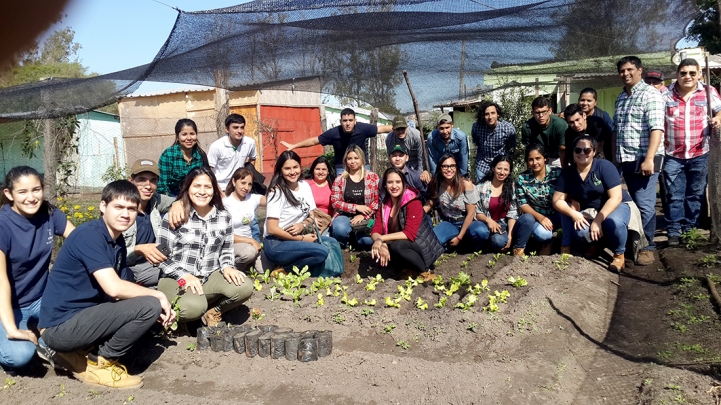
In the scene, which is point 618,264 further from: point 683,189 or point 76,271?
point 76,271

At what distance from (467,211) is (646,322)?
225 cm

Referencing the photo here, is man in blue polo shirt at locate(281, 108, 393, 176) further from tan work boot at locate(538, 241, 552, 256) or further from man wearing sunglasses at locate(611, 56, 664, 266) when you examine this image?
man wearing sunglasses at locate(611, 56, 664, 266)

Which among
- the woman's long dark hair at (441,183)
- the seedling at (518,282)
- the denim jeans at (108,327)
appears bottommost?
the seedling at (518,282)

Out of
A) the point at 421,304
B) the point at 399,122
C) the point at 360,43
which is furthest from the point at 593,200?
the point at 360,43

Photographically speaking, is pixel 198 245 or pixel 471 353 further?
pixel 198 245

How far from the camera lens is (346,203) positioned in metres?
6.28

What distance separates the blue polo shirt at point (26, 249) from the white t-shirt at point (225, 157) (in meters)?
2.36

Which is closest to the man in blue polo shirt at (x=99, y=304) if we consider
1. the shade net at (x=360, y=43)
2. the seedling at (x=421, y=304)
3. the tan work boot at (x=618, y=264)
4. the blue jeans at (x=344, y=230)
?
the shade net at (x=360, y=43)

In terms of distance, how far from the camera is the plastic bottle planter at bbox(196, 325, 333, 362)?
12.2ft

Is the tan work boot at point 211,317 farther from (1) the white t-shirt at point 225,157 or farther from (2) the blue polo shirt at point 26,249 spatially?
(1) the white t-shirt at point 225,157

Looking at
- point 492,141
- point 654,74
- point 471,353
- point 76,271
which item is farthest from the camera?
point 492,141

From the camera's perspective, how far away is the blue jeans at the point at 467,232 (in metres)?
6.05

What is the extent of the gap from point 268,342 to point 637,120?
4197mm

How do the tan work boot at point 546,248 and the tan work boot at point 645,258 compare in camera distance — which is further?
the tan work boot at point 546,248
